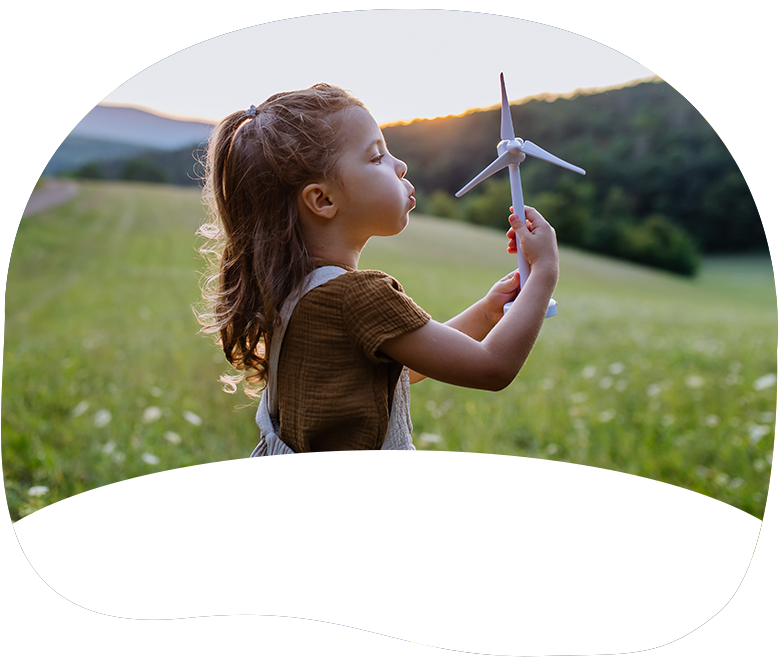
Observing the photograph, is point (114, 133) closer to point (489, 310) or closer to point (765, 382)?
point (489, 310)

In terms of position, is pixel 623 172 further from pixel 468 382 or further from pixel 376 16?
pixel 468 382

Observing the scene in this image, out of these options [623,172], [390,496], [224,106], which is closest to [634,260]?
[623,172]

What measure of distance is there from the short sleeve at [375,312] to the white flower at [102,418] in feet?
4.16

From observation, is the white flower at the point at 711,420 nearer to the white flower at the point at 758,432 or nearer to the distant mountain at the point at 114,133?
the white flower at the point at 758,432

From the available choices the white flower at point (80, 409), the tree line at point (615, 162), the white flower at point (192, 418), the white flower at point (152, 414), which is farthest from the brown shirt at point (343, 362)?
the white flower at point (80, 409)

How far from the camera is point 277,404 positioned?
89 centimetres

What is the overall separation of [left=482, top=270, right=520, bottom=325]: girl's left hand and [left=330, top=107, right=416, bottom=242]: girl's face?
167 millimetres

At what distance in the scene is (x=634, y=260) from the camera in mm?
1967

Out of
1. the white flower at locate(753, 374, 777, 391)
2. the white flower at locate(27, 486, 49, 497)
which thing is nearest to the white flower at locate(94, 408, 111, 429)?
the white flower at locate(27, 486, 49, 497)

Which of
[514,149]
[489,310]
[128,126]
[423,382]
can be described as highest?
[514,149]

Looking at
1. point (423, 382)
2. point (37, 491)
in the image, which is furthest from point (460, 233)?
point (37, 491)

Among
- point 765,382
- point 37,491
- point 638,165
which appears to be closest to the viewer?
point 37,491

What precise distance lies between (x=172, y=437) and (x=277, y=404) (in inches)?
34.0

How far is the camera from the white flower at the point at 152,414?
5.91ft
